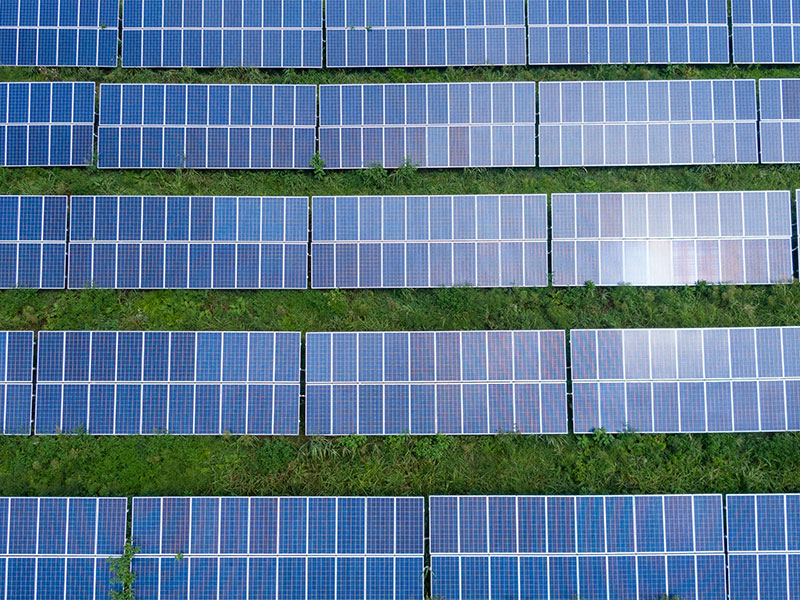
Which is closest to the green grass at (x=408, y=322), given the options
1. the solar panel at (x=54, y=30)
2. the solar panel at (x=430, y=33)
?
the solar panel at (x=430, y=33)

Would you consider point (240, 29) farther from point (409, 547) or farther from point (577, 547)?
point (577, 547)

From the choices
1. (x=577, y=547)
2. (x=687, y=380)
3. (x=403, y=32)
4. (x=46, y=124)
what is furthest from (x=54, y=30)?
(x=577, y=547)

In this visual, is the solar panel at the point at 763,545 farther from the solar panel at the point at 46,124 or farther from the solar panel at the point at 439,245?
the solar panel at the point at 46,124

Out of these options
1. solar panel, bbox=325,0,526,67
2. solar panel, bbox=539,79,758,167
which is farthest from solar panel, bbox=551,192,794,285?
solar panel, bbox=325,0,526,67

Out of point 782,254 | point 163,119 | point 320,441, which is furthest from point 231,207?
point 782,254

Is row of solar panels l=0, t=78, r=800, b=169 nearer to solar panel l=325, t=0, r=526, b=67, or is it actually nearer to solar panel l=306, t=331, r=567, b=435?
solar panel l=325, t=0, r=526, b=67
